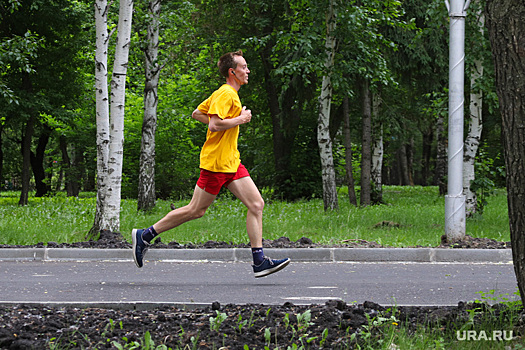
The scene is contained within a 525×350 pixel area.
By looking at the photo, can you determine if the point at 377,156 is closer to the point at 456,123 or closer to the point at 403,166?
the point at 456,123

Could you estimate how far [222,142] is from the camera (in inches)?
247

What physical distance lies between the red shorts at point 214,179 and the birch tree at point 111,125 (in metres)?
4.61

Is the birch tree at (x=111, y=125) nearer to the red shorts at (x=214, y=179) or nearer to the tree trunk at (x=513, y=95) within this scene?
the red shorts at (x=214, y=179)

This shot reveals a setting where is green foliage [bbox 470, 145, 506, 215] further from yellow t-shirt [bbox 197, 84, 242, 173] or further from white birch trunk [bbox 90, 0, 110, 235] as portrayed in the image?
yellow t-shirt [bbox 197, 84, 242, 173]

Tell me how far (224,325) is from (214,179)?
2.34 meters

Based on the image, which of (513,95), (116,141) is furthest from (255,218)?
(116,141)

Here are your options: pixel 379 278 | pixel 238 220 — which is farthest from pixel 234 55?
pixel 238 220

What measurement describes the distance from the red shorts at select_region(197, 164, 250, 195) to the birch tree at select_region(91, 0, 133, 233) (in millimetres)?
4606

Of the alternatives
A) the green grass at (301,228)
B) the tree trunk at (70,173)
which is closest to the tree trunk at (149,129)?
the green grass at (301,228)

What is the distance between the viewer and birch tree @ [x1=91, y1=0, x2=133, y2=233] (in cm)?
1065

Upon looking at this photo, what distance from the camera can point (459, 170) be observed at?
9.70 metres

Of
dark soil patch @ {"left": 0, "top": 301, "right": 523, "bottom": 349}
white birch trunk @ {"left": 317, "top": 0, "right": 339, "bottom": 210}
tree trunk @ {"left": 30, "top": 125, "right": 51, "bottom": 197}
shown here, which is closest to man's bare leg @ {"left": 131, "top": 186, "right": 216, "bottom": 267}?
dark soil patch @ {"left": 0, "top": 301, "right": 523, "bottom": 349}

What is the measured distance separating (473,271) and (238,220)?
6147mm

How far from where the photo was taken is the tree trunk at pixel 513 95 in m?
3.74
